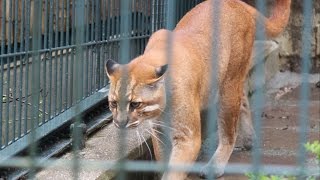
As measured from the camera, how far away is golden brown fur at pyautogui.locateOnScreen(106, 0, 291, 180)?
448 centimetres

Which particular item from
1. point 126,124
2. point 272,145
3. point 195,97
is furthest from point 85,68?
point 272,145

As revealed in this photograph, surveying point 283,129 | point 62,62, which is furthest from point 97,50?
point 283,129

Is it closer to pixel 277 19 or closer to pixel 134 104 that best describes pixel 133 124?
pixel 134 104

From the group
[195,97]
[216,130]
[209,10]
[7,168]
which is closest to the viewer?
[7,168]

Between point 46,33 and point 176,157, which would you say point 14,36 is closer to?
point 46,33

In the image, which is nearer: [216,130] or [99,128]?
[99,128]

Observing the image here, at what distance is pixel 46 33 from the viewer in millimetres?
4934

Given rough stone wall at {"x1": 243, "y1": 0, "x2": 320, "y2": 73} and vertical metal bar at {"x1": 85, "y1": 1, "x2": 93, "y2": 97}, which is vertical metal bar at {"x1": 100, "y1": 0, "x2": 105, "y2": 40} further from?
rough stone wall at {"x1": 243, "y1": 0, "x2": 320, "y2": 73}

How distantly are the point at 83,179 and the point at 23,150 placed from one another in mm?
406

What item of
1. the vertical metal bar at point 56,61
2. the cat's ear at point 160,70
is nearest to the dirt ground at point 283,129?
the cat's ear at point 160,70

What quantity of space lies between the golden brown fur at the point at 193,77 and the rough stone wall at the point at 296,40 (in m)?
2.64

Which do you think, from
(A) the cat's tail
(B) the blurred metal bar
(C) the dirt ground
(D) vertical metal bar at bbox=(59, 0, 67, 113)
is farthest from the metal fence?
(A) the cat's tail

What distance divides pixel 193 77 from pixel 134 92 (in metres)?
0.62

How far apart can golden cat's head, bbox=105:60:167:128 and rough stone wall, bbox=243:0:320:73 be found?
171 inches
